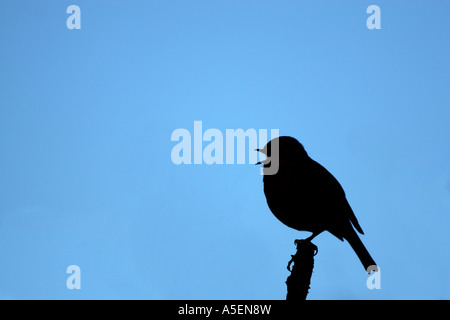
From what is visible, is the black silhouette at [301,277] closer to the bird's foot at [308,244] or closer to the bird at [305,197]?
the bird's foot at [308,244]

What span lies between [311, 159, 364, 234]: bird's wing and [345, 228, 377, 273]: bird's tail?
353mm

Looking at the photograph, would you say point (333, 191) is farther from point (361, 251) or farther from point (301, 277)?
point (301, 277)

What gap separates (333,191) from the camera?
5.91 m

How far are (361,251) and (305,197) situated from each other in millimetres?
931

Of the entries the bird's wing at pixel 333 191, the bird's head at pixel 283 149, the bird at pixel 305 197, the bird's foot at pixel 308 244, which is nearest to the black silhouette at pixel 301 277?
the bird's foot at pixel 308 244

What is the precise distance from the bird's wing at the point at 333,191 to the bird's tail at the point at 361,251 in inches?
13.9

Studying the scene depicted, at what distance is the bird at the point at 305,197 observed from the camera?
18.2 ft

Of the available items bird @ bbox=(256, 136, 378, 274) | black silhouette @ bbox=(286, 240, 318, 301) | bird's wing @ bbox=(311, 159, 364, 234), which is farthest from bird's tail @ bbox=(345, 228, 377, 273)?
black silhouette @ bbox=(286, 240, 318, 301)

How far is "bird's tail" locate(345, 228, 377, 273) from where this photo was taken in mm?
5270

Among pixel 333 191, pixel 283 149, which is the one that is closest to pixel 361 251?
pixel 333 191
